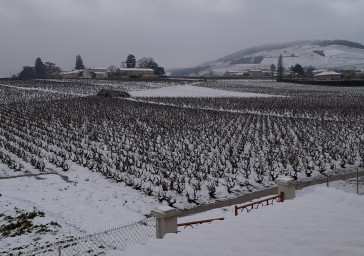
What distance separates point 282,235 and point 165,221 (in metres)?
3.21

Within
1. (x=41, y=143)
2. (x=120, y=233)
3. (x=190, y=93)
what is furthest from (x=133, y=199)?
(x=190, y=93)

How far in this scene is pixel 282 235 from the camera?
6.57 m

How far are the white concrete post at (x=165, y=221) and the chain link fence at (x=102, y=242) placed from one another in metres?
0.58

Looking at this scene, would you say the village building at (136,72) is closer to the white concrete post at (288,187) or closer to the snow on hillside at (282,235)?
the white concrete post at (288,187)

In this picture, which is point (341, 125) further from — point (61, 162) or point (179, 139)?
point (61, 162)

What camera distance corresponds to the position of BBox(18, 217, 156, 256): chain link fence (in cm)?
938

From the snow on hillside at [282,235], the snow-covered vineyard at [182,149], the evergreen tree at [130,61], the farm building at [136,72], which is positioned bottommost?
the snow-covered vineyard at [182,149]

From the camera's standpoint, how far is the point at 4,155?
66.8 feet

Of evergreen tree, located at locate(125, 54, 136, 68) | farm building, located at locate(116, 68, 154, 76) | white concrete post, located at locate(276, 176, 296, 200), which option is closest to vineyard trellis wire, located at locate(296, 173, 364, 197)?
white concrete post, located at locate(276, 176, 296, 200)

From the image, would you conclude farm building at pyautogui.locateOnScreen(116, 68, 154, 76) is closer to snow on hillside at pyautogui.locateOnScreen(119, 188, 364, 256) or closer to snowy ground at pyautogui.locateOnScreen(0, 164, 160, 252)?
snowy ground at pyautogui.locateOnScreen(0, 164, 160, 252)

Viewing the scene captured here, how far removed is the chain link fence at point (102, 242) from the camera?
9375 mm

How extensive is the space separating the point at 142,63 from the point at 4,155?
125767mm

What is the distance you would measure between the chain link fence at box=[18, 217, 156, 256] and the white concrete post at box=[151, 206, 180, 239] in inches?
22.7

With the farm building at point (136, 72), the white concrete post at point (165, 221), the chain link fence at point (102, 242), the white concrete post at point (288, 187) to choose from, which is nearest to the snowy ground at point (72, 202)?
the chain link fence at point (102, 242)
